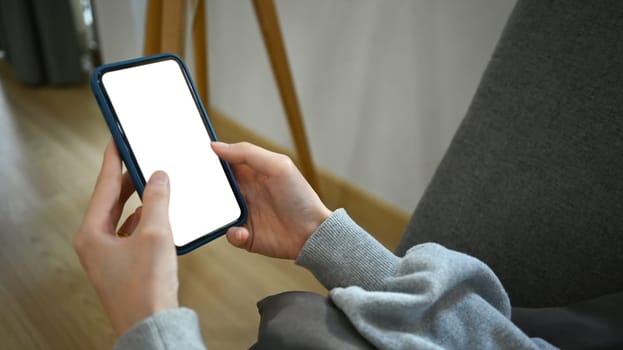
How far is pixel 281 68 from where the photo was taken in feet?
3.80

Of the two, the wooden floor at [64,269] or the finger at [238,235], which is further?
the wooden floor at [64,269]

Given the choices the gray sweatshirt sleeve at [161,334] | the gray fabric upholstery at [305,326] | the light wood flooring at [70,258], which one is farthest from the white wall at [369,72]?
the gray sweatshirt sleeve at [161,334]

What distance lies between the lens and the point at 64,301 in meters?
1.16

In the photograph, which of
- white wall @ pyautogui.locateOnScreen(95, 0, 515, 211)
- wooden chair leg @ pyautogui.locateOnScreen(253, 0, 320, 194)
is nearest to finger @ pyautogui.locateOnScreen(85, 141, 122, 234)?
wooden chair leg @ pyautogui.locateOnScreen(253, 0, 320, 194)

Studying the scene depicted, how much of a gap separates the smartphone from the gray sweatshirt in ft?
0.65

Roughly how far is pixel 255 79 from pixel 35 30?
42.5 inches

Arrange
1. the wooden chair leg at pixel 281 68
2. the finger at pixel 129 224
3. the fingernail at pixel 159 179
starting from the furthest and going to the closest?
the wooden chair leg at pixel 281 68, the finger at pixel 129 224, the fingernail at pixel 159 179

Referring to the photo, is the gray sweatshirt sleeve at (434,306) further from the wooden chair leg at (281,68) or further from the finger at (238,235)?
the wooden chair leg at (281,68)

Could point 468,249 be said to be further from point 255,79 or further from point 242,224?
point 255,79

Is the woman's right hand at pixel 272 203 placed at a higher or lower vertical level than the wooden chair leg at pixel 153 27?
Answer: lower

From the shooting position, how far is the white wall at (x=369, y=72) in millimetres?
1150

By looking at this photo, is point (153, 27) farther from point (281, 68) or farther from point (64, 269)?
point (64, 269)

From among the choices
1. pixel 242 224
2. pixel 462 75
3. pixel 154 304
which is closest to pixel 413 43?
pixel 462 75

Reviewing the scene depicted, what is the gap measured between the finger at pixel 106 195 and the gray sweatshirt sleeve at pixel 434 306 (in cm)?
26
